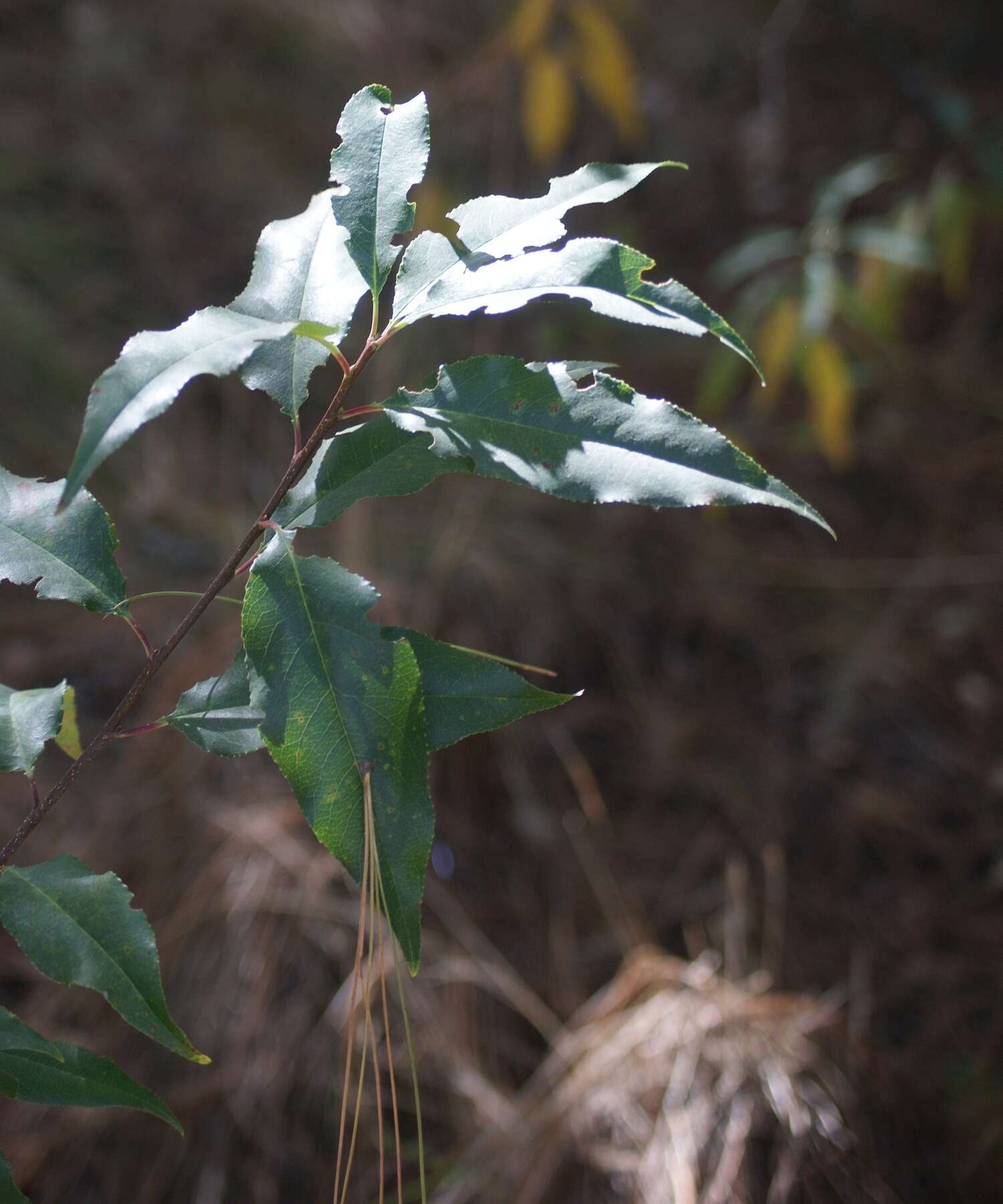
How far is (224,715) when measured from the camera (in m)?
0.48

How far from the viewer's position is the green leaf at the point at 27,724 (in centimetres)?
47

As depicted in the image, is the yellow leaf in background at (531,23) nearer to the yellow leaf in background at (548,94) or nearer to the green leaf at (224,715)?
the yellow leaf in background at (548,94)

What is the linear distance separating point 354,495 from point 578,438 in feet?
0.35

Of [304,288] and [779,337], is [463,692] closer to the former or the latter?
[304,288]

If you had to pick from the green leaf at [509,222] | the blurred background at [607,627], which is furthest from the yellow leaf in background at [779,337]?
the green leaf at [509,222]

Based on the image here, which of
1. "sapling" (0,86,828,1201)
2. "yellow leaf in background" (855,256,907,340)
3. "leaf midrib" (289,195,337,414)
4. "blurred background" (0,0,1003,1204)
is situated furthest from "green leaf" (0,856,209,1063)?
"yellow leaf in background" (855,256,907,340)

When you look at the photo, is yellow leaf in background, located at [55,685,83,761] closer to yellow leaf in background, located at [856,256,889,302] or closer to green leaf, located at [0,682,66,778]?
green leaf, located at [0,682,66,778]

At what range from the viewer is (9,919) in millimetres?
452

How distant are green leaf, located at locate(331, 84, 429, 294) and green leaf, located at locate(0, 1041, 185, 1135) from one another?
416 millimetres

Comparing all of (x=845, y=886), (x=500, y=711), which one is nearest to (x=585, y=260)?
(x=500, y=711)

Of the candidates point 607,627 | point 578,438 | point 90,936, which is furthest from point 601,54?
point 90,936

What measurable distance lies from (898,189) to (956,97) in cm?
41

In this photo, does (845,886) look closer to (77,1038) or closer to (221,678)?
(77,1038)

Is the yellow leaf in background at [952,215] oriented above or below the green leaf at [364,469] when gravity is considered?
below
